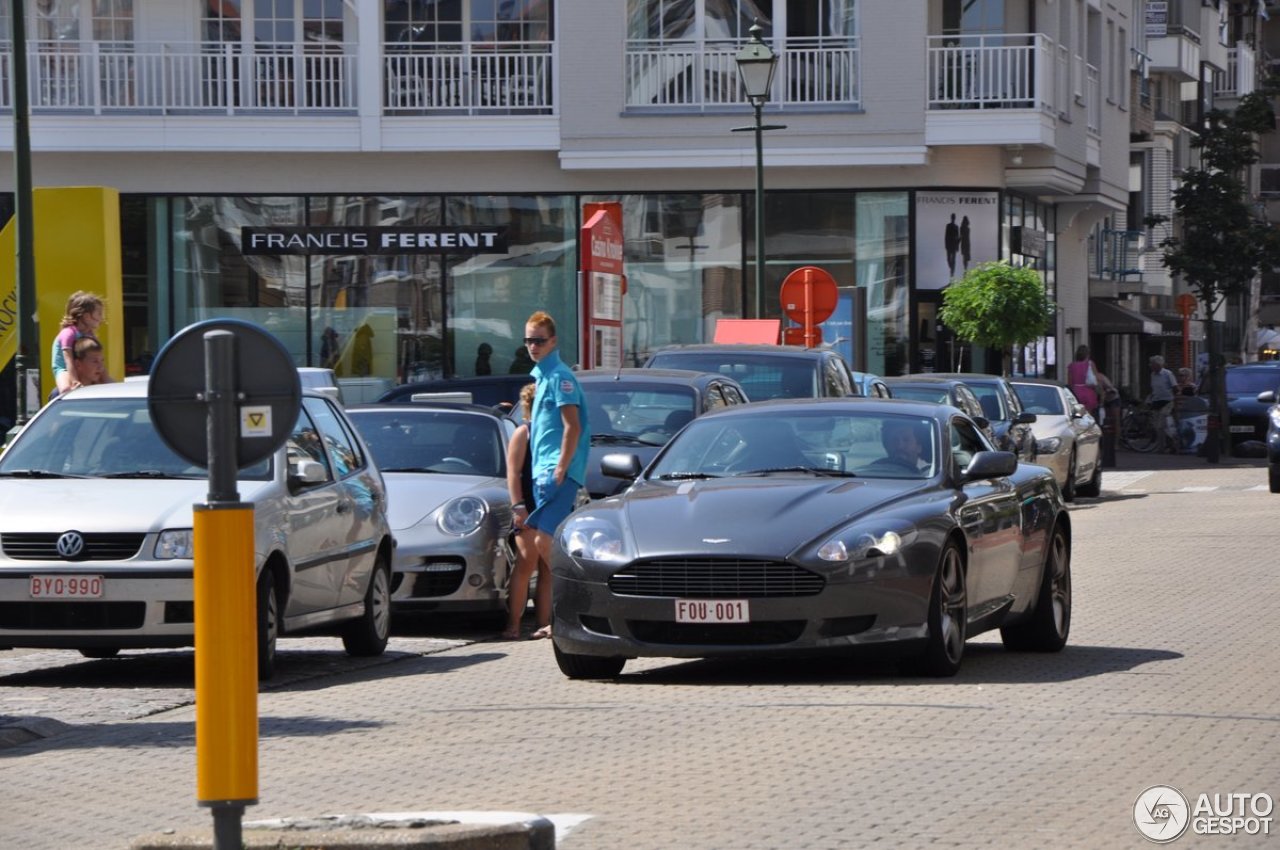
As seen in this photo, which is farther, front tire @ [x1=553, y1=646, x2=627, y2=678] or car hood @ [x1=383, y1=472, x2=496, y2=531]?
car hood @ [x1=383, y1=472, x2=496, y2=531]

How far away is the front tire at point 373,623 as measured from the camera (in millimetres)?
13727

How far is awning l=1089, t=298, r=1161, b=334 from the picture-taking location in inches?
2116

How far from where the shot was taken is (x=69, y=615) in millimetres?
11922

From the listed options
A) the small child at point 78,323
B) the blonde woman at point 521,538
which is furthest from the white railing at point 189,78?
the blonde woman at point 521,538

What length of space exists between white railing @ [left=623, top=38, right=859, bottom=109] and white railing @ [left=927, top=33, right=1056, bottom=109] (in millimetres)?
1299

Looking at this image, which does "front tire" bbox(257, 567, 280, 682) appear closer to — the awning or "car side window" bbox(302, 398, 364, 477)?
"car side window" bbox(302, 398, 364, 477)

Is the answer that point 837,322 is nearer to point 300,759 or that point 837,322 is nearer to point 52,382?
point 52,382

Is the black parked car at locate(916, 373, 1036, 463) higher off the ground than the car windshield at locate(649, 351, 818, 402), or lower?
lower

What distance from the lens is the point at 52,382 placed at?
21109 millimetres

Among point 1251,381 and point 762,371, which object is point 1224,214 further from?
point 762,371

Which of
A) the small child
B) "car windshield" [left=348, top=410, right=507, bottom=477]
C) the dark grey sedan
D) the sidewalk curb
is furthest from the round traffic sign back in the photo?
the dark grey sedan

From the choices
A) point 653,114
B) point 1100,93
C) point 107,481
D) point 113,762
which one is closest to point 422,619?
point 107,481

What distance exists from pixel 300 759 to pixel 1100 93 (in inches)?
1559

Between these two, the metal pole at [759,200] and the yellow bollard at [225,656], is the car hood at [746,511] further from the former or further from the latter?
the metal pole at [759,200]
